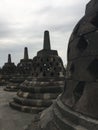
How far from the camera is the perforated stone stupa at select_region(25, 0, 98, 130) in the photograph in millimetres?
3947

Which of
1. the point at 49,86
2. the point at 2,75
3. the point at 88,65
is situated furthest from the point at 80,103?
the point at 2,75

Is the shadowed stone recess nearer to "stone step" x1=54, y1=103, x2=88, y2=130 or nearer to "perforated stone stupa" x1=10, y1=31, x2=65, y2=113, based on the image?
"perforated stone stupa" x1=10, y1=31, x2=65, y2=113

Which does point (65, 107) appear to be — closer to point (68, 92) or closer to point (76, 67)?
point (68, 92)

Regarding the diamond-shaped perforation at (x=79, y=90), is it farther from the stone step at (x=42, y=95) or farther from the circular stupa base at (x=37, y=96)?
the stone step at (x=42, y=95)

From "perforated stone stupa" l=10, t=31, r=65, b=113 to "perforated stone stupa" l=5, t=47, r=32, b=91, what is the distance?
6.66m

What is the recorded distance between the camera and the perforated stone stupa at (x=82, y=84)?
3947 mm

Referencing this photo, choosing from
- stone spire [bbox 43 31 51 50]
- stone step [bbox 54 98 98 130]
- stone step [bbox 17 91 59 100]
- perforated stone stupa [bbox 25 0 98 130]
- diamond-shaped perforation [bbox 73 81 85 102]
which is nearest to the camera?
stone step [bbox 54 98 98 130]

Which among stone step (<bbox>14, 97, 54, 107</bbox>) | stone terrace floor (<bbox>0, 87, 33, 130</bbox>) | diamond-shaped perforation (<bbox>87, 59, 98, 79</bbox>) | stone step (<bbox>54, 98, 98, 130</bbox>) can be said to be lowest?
stone terrace floor (<bbox>0, 87, 33, 130</bbox>)

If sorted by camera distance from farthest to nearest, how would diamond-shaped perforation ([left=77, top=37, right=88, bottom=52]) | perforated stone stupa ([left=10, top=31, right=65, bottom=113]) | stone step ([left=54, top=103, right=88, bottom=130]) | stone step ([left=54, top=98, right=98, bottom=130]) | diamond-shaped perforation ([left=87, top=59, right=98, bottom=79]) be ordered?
perforated stone stupa ([left=10, top=31, right=65, bottom=113]) → diamond-shaped perforation ([left=77, top=37, right=88, bottom=52]) → diamond-shaped perforation ([left=87, top=59, right=98, bottom=79]) → stone step ([left=54, top=103, right=88, bottom=130]) → stone step ([left=54, top=98, right=98, bottom=130])

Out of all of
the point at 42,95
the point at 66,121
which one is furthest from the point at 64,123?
the point at 42,95

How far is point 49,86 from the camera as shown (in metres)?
9.73

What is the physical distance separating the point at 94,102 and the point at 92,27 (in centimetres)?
160

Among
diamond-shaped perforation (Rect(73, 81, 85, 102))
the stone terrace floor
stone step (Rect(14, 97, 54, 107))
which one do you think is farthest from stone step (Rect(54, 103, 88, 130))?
stone step (Rect(14, 97, 54, 107))

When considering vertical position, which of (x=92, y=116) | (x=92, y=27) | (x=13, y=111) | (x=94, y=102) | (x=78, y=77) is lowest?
(x=13, y=111)
